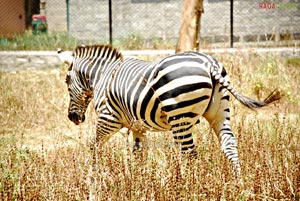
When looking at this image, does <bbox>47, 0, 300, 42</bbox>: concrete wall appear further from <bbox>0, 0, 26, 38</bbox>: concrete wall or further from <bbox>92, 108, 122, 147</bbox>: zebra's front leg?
<bbox>92, 108, 122, 147</bbox>: zebra's front leg

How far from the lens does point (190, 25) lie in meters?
11.3

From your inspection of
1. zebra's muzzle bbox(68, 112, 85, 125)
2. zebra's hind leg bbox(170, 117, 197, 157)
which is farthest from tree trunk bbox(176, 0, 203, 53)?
zebra's hind leg bbox(170, 117, 197, 157)

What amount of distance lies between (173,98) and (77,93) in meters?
2.35

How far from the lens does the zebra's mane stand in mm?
7273

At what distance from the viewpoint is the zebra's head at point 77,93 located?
Result: 7547 millimetres

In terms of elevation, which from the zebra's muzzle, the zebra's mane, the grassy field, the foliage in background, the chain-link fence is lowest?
the grassy field

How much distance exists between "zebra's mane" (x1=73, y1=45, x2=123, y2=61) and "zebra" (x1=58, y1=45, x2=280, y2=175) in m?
0.37

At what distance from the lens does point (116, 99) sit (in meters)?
6.48

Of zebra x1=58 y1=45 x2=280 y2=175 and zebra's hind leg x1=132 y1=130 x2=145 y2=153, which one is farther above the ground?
zebra x1=58 y1=45 x2=280 y2=175

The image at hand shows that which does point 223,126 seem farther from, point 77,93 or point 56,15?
point 56,15

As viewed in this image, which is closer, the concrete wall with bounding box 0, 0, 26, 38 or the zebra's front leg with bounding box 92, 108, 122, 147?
the zebra's front leg with bounding box 92, 108, 122, 147

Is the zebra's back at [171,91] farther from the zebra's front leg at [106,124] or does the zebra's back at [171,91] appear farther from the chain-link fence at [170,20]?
the chain-link fence at [170,20]

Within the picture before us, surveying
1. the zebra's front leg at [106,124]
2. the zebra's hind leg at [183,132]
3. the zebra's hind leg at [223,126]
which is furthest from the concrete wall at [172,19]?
the zebra's hind leg at [183,132]

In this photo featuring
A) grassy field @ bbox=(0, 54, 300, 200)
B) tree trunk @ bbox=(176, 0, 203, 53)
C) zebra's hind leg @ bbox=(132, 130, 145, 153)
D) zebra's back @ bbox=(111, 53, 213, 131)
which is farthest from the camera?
tree trunk @ bbox=(176, 0, 203, 53)
